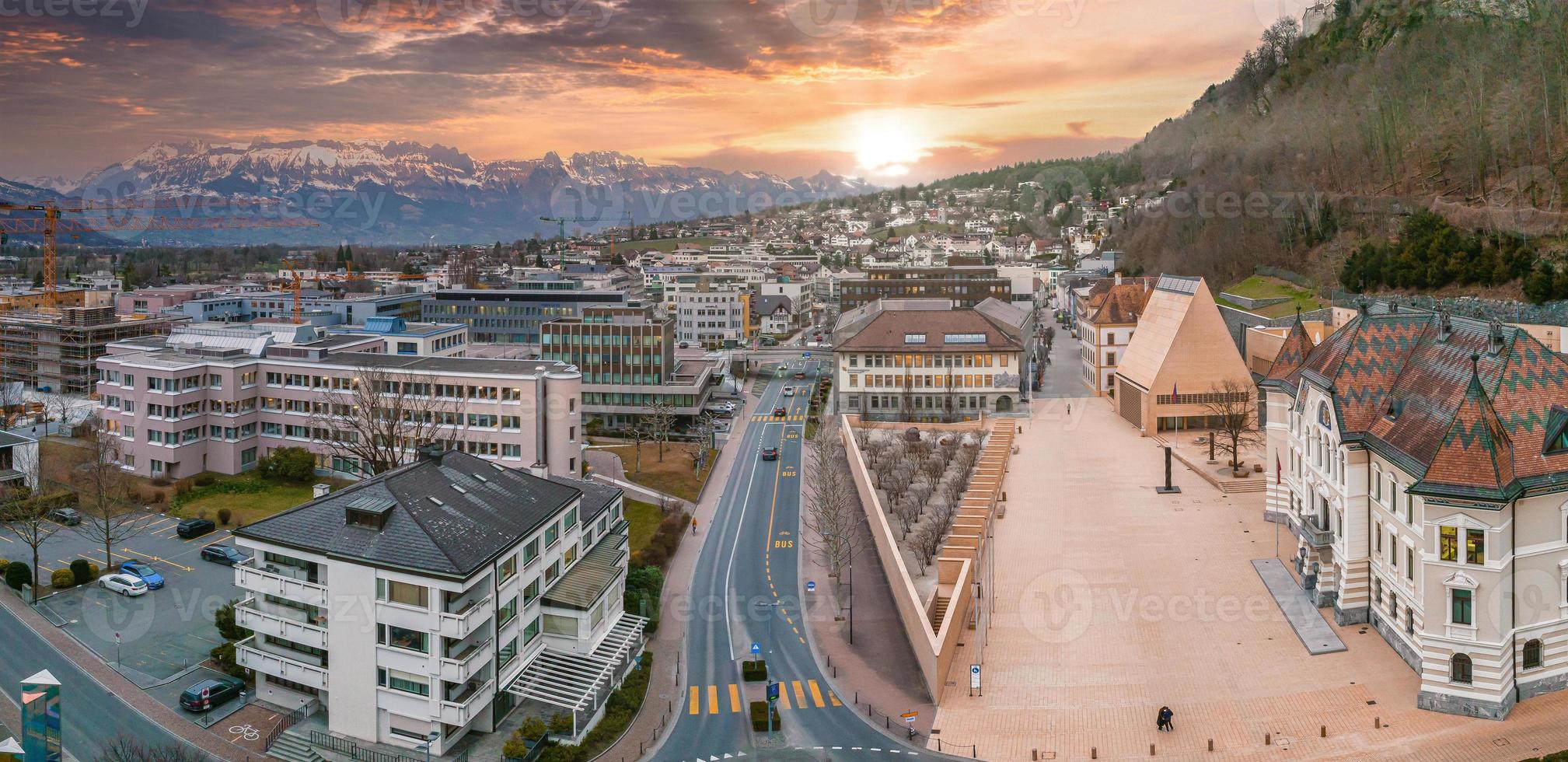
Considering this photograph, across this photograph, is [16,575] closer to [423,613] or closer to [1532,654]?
[423,613]

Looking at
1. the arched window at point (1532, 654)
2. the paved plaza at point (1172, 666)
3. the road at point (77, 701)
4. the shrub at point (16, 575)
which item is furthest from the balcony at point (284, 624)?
the arched window at point (1532, 654)

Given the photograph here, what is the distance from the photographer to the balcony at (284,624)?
90.6 ft

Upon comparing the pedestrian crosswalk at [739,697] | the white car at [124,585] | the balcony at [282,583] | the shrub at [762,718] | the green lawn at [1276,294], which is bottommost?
the pedestrian crosswalk at [739,697]

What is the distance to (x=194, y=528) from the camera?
1766 inches

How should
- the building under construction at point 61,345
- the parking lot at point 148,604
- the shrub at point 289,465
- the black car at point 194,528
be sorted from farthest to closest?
the building under construction at point 61,345 < the shrub at point 289,465 < the black car at point 194,528 < the parking lot at point 148,604

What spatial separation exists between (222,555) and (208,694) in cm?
1513

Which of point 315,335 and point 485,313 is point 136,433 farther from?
point 485,313

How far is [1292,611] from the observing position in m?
34.1

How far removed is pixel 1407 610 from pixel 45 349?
91.5 meters

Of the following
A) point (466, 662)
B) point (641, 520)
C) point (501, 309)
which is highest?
point (501, 309)

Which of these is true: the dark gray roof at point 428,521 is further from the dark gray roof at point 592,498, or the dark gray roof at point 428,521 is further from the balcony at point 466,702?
the balcony at point 466,702

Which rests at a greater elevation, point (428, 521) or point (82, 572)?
point (428, 521)

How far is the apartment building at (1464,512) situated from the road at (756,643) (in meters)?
14.6

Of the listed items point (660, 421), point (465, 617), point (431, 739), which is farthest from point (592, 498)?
point (660, 421)
